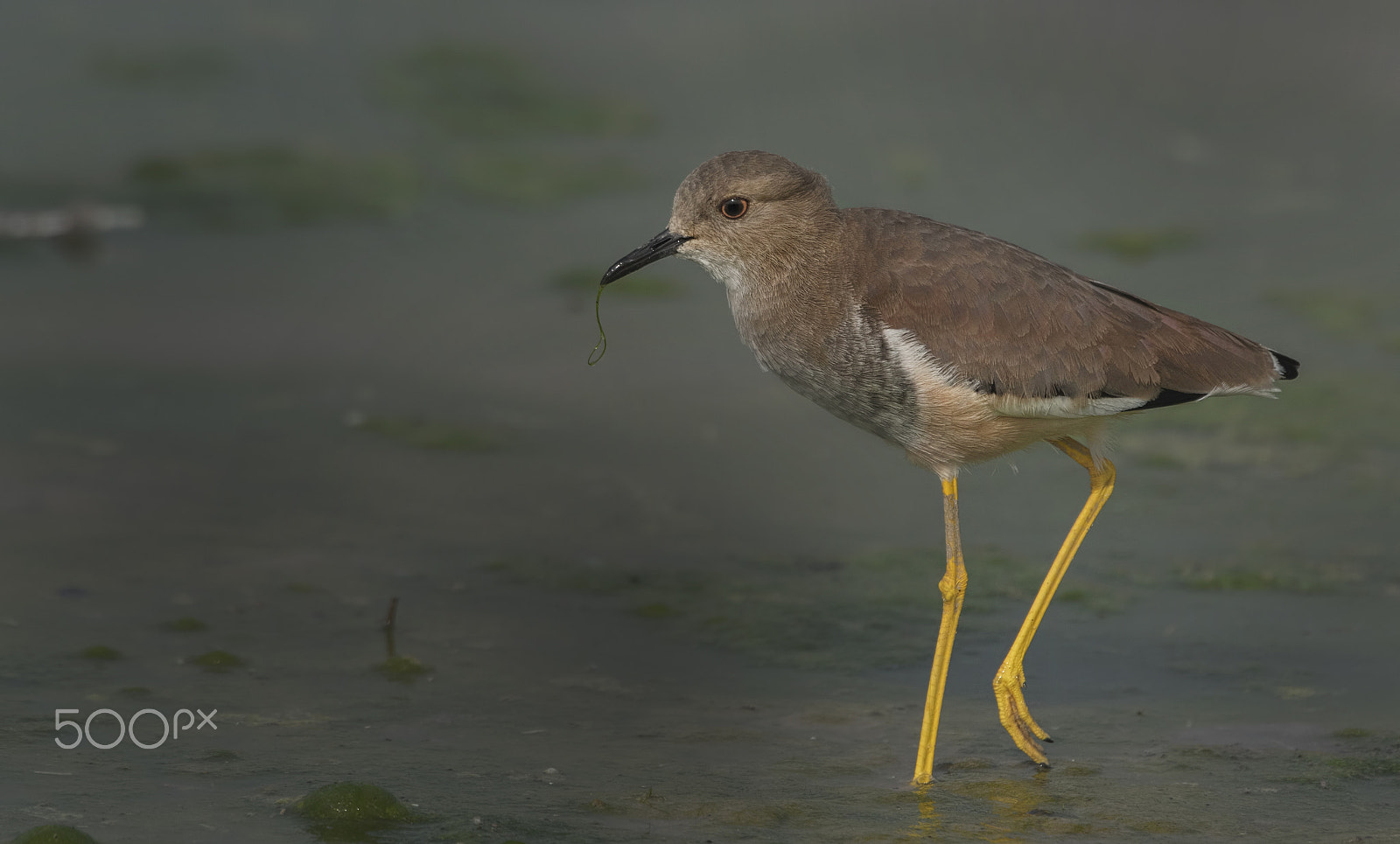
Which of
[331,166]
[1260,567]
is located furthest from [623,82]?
[1260,567]

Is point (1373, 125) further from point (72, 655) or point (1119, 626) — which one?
point (72, 655)

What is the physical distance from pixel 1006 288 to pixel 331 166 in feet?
21.8

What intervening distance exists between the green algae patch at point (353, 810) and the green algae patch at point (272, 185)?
253 inches

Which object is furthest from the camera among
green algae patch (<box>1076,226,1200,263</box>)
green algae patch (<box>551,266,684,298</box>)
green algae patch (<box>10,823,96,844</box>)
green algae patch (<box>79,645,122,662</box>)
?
green algae patch (<box>1076,226,1200,263</box>)

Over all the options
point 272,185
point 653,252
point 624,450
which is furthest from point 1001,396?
point 272,185

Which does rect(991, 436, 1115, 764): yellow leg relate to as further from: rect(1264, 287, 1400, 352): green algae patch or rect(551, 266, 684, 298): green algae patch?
rect(551, 266, 684, 298): green algae patch

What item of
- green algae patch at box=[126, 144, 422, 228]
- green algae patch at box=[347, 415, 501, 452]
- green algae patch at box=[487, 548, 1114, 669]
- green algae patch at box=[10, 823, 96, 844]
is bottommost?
green algae patch at box=[10, 823, 96, 844]

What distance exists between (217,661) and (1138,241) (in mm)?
6670

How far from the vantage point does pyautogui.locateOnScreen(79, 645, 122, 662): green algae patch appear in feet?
19.4

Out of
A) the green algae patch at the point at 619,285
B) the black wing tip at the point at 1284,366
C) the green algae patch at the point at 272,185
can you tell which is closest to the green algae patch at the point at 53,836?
the black wing tip at the point at 1284,366

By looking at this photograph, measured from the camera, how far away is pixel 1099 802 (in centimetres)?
506

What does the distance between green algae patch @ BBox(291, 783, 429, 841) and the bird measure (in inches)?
67.5

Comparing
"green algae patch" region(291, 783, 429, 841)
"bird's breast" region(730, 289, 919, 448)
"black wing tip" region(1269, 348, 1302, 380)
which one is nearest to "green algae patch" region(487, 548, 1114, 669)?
"bird's breast" region(730, 289, 919, 448)

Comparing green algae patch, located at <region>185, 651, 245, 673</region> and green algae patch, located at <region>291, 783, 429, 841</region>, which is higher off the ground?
green algae patch, located at <region>185, 651, 245, 673</region>
